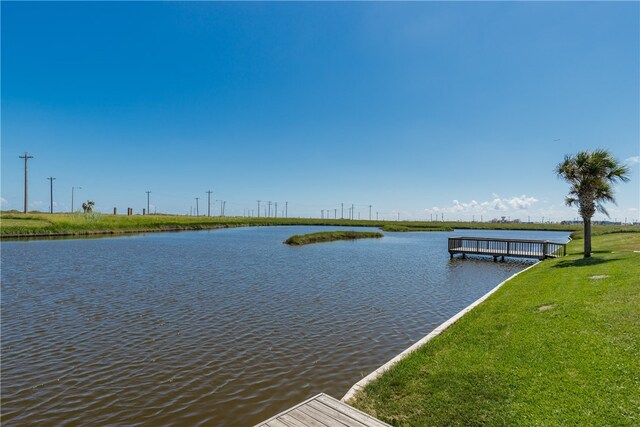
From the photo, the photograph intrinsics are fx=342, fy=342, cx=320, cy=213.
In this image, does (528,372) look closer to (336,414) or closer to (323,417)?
(336,414)

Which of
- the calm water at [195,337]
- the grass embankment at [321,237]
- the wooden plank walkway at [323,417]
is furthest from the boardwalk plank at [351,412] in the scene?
the grass embankment at [321,237]

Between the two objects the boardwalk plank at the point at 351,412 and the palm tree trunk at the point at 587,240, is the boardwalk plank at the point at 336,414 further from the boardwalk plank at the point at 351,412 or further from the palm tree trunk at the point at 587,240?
the palm tree trunk at the point at 587,240

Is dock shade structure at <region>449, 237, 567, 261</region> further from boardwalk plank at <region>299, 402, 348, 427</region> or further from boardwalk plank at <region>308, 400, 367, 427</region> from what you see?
boardwalk plank at <region>299, 402, 348, 427</region>

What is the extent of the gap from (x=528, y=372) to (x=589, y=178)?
2329 centimetres

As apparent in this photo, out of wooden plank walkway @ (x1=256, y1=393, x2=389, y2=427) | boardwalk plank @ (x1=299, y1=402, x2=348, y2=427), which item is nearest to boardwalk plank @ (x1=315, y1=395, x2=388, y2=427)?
wooden plank walkway @ (x1=256, y1=393, x2=389, y2=427)

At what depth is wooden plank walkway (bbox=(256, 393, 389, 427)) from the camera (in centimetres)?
608

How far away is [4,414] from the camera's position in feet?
24.7

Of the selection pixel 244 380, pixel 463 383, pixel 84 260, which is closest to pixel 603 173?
pixel 463 383

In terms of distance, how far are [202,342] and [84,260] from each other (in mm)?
24663

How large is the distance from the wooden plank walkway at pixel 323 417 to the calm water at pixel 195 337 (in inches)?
57.6

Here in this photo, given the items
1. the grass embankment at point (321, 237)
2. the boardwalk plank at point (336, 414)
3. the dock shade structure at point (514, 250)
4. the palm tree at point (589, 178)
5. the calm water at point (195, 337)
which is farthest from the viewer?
the grass embankment at point (321, 237)

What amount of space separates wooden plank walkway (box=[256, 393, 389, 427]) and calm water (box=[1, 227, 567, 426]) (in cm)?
146

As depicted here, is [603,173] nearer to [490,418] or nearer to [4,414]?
[490,418]

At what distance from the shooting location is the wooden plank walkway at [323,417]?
608 cm
